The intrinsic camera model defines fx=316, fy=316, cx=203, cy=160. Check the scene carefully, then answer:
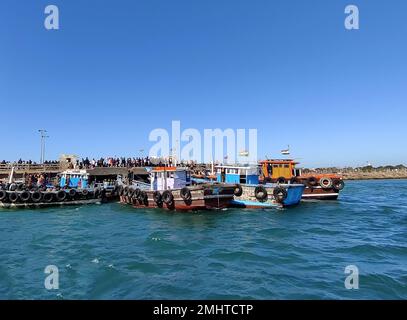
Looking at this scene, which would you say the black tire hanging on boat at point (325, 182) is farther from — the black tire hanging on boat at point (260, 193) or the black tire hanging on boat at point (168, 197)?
the black tire hanging on boat at point (168, 197)

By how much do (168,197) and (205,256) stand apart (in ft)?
43.3

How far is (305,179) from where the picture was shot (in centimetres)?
3559

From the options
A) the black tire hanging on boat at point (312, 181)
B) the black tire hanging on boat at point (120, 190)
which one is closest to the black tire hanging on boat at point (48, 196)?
the black tire hanging on boat at point (120, 190)

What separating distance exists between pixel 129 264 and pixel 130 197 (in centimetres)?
1884

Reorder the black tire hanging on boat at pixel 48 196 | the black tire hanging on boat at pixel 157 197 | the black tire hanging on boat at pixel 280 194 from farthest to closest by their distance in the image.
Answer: the black tire hanging on boat at pixel 48 196, the black tire hanging on boat at pixel 280 194, the black tire hanging on boat at pixel 157 197

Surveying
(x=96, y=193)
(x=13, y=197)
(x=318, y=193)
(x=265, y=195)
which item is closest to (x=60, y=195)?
(x=96, y=193)

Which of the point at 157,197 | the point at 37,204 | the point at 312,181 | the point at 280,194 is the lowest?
the point at 37,204

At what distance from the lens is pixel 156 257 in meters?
13.4

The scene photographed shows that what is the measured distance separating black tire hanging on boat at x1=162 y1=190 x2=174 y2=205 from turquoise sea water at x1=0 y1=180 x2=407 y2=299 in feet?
6.35

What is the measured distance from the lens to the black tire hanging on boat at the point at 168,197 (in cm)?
2633

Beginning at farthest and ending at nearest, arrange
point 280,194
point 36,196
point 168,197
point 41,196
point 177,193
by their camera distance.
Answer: point 41,196
point 36,196
point 280,194
point 168,197
point 177,193

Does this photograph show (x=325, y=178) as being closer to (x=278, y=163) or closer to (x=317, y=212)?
(x=278, y=163)

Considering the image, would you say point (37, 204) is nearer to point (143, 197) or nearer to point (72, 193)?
point (72, 193)

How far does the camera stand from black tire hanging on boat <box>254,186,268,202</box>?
2786 centimetres
